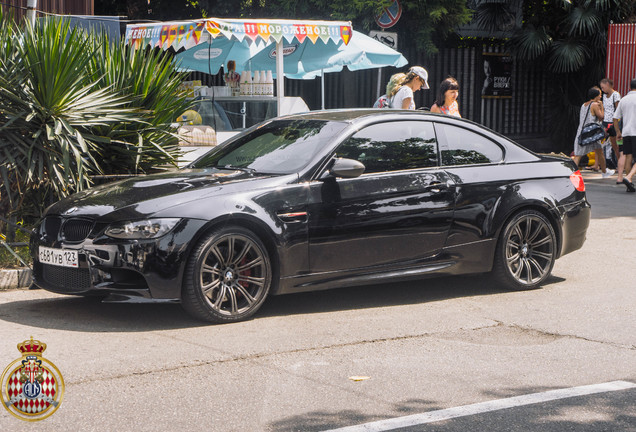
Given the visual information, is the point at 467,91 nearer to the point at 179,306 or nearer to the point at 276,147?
the point at 276,147

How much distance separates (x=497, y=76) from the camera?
23.8 m

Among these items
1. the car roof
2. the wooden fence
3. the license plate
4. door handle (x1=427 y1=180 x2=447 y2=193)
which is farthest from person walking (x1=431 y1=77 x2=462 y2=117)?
the wooden fence

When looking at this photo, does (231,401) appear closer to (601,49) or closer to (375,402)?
(375,402)

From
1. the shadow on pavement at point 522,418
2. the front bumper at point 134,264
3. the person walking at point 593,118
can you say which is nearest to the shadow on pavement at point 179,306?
the front bumper at point 134,264

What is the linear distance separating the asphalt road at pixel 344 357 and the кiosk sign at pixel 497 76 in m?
15.7

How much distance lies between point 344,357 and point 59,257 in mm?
2227

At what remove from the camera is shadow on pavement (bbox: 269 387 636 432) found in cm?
456

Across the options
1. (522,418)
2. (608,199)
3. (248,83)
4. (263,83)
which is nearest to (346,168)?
(522,418)

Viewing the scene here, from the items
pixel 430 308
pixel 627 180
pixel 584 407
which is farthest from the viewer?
pixel 627 180

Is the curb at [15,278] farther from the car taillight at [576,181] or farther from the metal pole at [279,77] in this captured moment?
the metal pole at [279,77]

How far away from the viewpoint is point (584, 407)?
4.91 metres

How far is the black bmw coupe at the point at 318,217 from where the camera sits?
254 inches

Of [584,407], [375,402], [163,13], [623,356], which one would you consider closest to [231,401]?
[375,402]

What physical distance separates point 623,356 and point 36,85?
5.40 m
